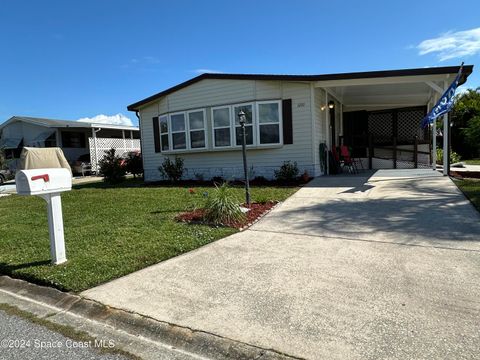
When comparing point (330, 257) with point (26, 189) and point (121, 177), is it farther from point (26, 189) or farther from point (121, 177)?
point (121, 177)

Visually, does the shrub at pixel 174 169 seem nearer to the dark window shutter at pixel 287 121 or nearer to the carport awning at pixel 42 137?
the dark window shutter at pixel 287 121

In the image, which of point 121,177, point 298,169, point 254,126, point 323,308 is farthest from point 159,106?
point 323,308

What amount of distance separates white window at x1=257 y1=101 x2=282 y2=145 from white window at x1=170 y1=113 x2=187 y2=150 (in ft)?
9.99

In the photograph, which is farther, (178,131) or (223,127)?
(178,131)

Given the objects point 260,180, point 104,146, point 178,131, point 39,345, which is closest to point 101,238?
point 39,345

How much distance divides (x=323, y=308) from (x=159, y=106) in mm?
12128

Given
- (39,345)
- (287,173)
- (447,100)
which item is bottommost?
(39,345)

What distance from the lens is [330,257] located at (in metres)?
4.12

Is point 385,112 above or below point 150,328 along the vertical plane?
above

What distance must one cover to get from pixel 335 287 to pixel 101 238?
12.0ft

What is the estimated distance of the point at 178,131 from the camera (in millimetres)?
12969

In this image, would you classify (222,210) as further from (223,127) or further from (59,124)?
(59,124)

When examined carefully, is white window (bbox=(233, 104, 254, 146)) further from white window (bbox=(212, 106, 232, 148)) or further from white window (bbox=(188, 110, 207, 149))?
A: white window (bbox=(188, 110, 207, 149))

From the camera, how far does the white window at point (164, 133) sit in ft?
43.9
